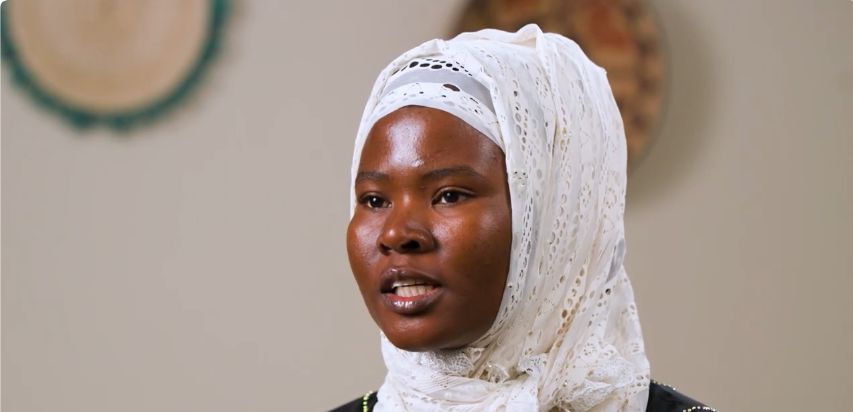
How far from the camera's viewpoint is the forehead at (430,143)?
55.8 inches

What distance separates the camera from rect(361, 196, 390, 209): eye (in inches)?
58.1

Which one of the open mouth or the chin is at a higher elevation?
the open mouth

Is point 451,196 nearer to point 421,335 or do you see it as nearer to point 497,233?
point 497,233

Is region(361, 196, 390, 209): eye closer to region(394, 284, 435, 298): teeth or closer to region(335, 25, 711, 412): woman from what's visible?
region(335, 25, 711, 412): woman

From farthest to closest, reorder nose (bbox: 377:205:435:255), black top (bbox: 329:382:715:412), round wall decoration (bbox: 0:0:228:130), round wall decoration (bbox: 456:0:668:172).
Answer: round wall decoration (bbox: 456:0:668:172) < round wall decoration (bbox: 0:0:228:130) < black top (bbox: 329:382:715:412) < nose (bbox: 377:205:435:255)

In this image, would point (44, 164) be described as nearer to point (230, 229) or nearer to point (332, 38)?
point (230, 229)

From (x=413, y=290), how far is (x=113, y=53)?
5.66ft

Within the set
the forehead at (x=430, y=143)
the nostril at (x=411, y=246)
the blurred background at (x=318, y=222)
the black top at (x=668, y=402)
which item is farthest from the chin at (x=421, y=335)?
the blurred background at (x=318, y=222)

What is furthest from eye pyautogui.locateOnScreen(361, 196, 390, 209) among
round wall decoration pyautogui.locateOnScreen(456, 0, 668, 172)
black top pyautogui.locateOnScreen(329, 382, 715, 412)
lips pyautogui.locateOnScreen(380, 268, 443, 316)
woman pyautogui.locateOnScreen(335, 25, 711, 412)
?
round wall decoration pyautogui.locateOnScreen(456, 0, 668, 172)

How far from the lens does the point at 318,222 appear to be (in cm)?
292

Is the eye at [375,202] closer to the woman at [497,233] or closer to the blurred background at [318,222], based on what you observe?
the woman at [497,233]

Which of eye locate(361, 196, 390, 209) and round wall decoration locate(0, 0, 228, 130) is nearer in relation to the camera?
eye locate(361, 196, 390, 209)

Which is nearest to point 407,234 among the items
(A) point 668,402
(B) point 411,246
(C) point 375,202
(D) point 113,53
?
(B) point 411,246

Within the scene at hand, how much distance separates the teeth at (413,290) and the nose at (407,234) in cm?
5
